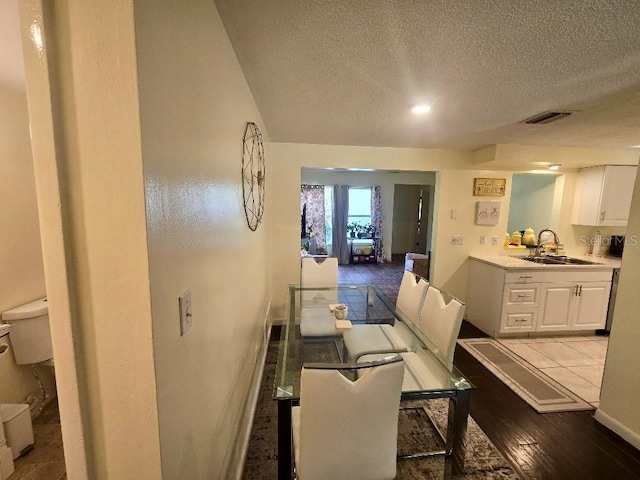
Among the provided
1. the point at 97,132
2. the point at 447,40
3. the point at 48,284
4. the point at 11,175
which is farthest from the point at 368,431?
the point at 11,175

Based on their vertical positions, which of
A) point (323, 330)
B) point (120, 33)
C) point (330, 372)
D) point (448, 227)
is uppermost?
point (120, 33)

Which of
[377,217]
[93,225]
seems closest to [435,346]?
[93,225]

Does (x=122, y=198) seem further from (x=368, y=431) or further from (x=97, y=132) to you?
(x=368, y=431)

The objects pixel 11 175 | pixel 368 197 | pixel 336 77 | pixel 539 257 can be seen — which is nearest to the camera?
pixel 336 77

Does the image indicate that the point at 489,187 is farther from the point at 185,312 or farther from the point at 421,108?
the point at 185,312

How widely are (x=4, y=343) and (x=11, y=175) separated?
3.53 feet

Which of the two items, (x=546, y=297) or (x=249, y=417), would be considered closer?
(x=249, y=417)

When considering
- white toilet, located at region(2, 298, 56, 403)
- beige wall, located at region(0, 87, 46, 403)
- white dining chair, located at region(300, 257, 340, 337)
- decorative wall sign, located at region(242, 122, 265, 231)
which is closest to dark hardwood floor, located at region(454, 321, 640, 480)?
white dining chair, located at region(300, 257, 340, 337)

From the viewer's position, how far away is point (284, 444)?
4.10 ft

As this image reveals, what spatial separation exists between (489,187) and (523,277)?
1.19 metres

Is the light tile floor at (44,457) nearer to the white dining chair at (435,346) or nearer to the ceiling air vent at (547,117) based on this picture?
the white dining chair at (435,346)

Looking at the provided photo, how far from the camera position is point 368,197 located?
764 cm

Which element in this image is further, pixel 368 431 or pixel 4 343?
pixel 4 343

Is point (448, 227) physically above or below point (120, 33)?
below
